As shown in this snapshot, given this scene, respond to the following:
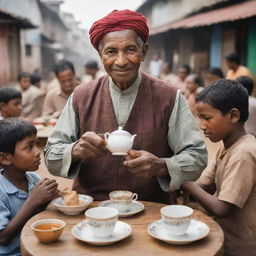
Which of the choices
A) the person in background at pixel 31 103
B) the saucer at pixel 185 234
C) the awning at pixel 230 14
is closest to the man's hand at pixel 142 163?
the saucer at pixel 185 234

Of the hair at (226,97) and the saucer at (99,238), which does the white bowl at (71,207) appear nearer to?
the saucer at (99,238)

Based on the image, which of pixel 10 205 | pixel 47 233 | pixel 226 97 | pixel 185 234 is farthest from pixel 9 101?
pixel 185 234

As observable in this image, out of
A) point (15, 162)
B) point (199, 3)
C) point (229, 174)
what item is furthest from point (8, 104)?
point (199, 3)

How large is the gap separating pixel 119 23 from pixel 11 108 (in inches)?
113

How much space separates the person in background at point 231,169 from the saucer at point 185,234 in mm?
322

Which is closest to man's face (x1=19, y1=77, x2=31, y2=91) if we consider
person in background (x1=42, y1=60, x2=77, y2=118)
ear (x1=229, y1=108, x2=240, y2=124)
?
person in background (x1=42, y1=60, x2=77, y2=118)

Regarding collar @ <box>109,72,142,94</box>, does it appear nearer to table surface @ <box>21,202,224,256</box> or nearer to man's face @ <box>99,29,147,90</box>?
man's face @ <box>99,29,147,90</box>

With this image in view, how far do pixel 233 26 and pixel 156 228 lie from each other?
32.8ft

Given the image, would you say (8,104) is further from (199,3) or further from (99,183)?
(199,3)

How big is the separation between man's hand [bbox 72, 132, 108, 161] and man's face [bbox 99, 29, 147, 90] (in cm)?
43

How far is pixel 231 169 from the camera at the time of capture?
7.52 ft

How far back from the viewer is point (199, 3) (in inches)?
662

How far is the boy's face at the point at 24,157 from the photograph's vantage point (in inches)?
99.3

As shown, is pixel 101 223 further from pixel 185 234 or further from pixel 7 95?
pixel 7 95
